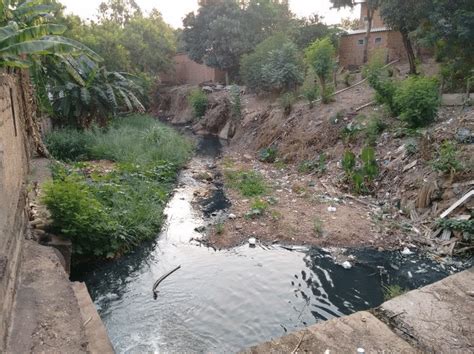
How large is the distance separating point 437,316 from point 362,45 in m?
15.3

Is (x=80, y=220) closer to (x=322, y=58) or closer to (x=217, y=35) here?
(x=322, y=58)

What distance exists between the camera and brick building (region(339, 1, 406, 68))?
50.0 feet

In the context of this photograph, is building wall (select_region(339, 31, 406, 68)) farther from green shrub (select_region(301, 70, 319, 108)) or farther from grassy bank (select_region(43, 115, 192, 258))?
grassy bank (select_region(43, 115, 192, 258))

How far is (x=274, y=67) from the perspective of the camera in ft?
48.2

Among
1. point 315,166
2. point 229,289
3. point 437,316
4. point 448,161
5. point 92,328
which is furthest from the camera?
point 315,166

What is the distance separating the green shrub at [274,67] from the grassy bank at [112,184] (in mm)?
4448

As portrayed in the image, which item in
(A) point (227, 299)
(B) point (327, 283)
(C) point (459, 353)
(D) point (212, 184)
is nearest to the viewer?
(C) point (459, 353)

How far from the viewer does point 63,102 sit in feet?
38.5

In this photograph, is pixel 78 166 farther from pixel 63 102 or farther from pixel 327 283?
pixel 327 283

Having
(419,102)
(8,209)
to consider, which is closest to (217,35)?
(419,102)

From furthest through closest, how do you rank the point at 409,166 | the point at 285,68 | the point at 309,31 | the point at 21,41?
the point at 309,31 → the point at 285,68 → the point at 409,166 → the point at 21,41

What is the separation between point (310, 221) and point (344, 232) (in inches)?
27.5

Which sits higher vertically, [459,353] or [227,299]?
[459,353]

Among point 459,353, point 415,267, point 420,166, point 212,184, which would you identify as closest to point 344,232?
point 415,267
